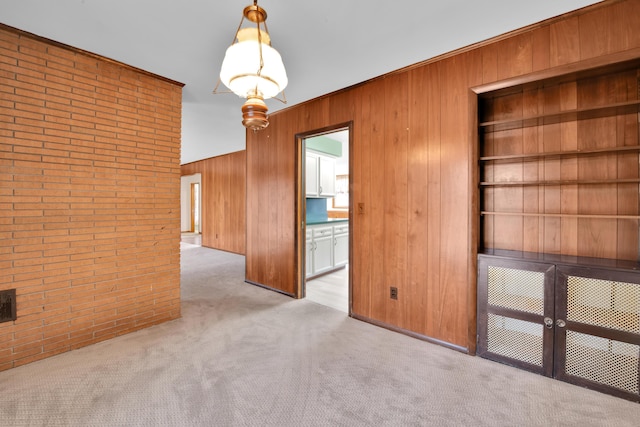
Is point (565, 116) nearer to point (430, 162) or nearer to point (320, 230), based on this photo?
point (430, 162)

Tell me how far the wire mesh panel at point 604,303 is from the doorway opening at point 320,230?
82.6 inches

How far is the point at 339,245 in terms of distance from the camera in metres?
5.14

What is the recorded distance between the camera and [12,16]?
195 centimetres

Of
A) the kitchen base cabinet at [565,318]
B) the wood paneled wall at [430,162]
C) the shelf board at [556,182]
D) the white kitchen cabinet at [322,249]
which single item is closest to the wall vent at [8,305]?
the wood paneled wall at [430,162]

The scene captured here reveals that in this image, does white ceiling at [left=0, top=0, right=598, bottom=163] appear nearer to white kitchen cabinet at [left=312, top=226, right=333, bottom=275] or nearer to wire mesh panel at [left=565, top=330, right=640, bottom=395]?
wire mesh panel at [left=565, top=330, right=640, bottom=395]

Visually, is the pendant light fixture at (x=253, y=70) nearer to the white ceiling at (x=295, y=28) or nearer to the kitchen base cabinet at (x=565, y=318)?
the white ceiling at (x=295, y=28)

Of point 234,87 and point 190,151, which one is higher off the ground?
point 190,151

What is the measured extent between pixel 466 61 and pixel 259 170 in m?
2.84

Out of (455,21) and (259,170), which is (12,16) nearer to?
(259,170)

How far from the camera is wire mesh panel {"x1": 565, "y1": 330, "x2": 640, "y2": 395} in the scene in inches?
68.8

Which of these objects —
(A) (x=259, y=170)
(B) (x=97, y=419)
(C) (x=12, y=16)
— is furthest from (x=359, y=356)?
(C) (x=12, y=16)

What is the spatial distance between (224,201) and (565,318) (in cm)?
697

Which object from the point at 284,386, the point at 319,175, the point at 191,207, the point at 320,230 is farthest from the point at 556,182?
the point at 191,207

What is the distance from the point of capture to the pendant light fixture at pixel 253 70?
54.1 inches
